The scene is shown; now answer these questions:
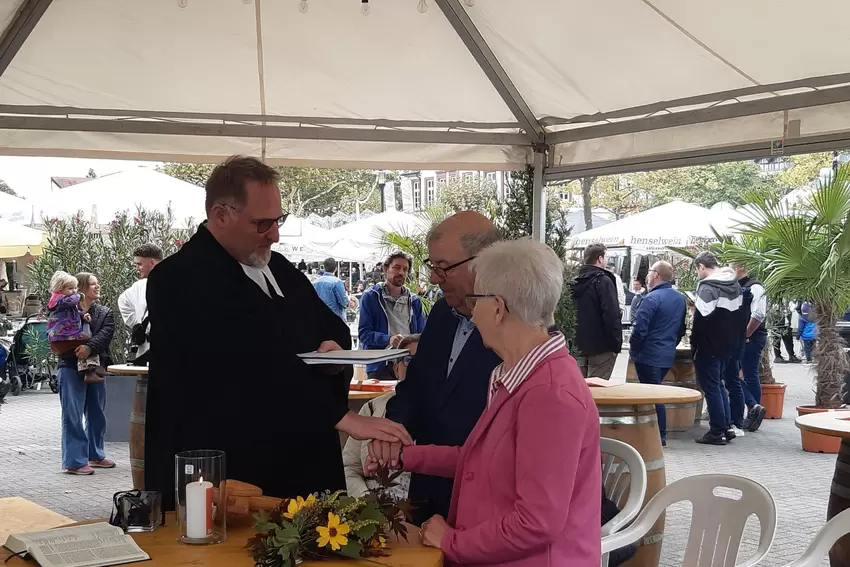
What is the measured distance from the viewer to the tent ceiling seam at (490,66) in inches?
210

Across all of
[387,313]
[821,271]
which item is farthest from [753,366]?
[387,313]

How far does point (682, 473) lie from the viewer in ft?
25.7

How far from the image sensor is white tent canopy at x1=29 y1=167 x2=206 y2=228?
10461mm

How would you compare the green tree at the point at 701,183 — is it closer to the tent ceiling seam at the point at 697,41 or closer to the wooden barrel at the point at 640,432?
the tent ceiling seam at the point at 697,41

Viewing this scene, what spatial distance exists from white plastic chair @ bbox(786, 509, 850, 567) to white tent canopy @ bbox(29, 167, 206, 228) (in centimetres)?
842

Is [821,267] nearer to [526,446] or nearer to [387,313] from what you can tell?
[387,313]

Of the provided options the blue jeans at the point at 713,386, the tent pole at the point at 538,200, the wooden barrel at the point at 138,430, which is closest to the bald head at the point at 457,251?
the tent pole at the point at 538,200

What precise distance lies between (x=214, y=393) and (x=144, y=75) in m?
3.43

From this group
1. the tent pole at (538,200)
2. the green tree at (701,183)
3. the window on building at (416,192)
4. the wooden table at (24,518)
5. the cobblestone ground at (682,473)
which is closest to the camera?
the wooden table at (24,518)

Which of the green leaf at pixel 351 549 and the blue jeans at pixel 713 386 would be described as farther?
the blue jeans at pixel 713 386

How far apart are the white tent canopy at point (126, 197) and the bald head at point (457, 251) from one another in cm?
794

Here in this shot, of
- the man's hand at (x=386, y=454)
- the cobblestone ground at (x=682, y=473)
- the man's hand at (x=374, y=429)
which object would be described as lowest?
the cobblestone ground at (x=682, y=473)

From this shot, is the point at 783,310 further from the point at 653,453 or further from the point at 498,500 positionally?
the point at 498,500

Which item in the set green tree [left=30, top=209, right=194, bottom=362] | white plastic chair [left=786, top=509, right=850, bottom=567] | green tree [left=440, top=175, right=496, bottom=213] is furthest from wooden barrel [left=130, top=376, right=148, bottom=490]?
green tree [left=440, top=175, right=496, bottom=213]
